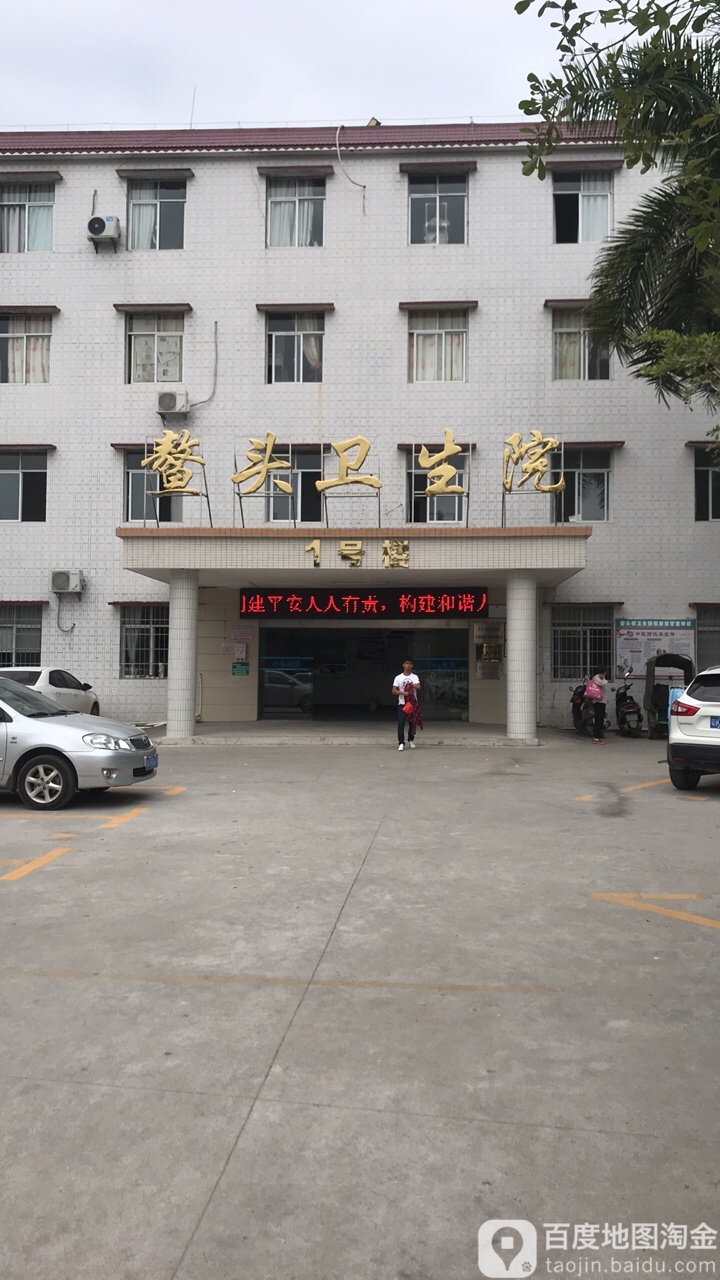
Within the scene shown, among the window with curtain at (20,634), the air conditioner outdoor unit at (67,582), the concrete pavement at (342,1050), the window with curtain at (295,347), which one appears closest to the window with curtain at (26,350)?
the air conditioner outdoor unit at (67,582)

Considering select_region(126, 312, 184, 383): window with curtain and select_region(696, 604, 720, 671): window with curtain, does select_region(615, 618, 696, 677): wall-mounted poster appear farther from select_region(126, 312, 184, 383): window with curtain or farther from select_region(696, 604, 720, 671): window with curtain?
select_region(126, 312, 184, 383): window with curtain

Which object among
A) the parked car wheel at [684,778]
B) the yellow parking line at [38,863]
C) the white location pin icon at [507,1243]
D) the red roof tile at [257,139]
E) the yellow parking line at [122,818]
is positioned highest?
the red roof tile at [257,139]

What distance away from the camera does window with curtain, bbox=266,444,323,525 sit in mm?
20703

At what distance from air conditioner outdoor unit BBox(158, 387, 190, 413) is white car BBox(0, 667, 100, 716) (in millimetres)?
6315

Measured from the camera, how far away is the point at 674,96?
460 inches

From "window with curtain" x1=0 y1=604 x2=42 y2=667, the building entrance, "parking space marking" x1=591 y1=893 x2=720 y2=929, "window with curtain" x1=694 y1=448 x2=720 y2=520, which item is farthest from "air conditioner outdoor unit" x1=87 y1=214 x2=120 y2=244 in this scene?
"parking space marking" x1=591 y1=893 x2=720 y2=929

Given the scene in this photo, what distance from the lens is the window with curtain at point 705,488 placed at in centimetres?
2011

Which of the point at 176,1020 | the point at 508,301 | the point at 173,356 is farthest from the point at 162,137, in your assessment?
the point at 176,1020

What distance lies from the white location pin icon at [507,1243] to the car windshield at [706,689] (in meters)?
9.29

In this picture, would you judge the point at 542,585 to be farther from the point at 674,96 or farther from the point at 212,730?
the point at 674,96

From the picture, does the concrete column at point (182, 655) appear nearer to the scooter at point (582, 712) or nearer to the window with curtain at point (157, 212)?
the scooter at point (582, 712)

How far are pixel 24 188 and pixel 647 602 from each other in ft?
56.6

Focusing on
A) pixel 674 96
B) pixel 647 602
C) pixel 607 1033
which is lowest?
pixel 607 1033

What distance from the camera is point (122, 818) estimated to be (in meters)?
9.38
